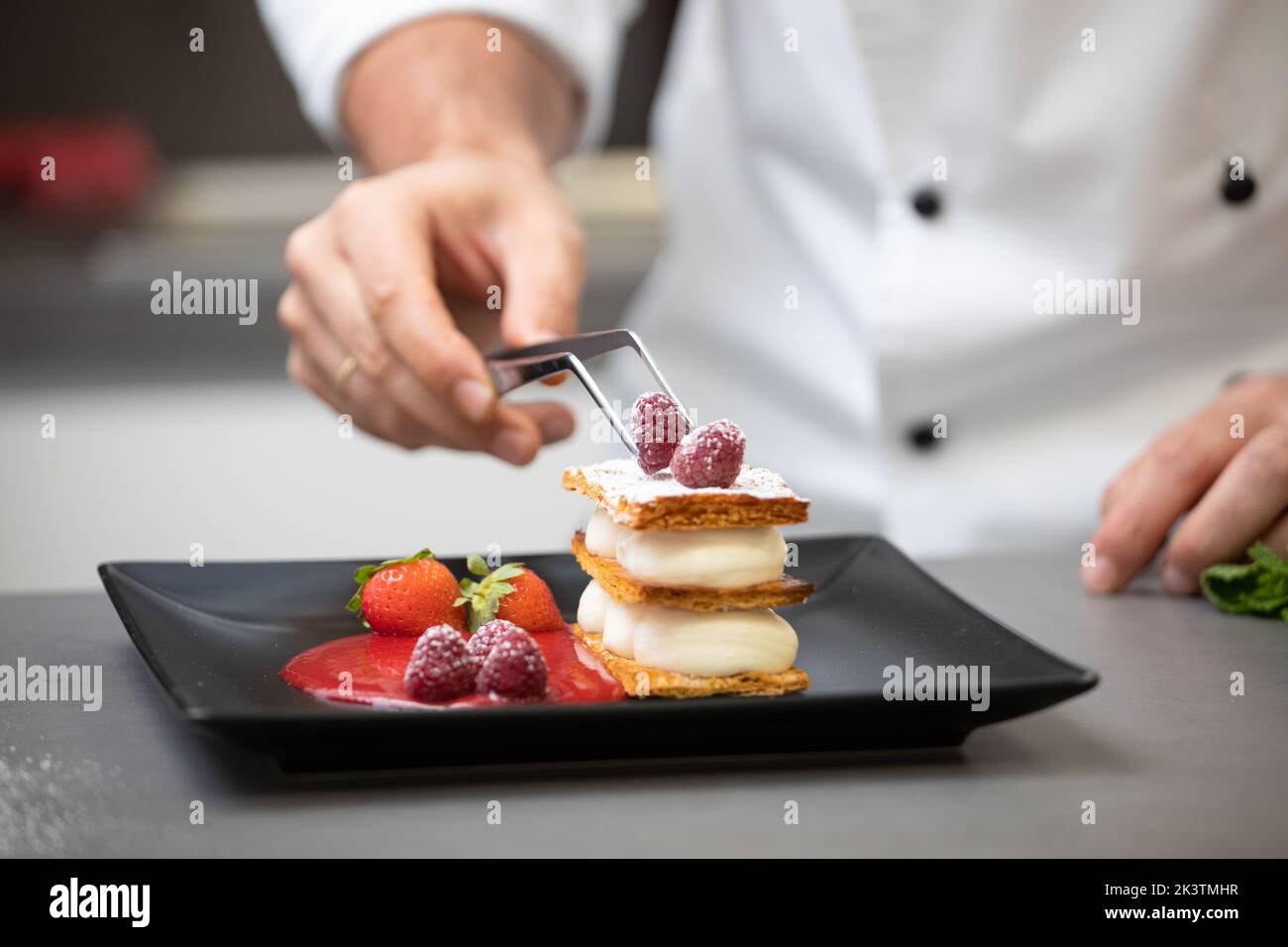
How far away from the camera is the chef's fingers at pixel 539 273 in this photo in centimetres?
160

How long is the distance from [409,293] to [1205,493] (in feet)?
2.91

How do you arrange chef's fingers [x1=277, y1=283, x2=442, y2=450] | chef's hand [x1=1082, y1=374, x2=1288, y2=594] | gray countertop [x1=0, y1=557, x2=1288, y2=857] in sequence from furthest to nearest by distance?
chef's fingers [x1=277, y1=283, x2=442, y2=450]
chef's hand [x1=1082, y1=374, x2=1288, y2=594]
gray countertop [x1=0, y1=557, x2=1288, y2=857]

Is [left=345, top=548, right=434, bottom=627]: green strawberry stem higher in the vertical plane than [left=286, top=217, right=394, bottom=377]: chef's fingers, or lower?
lower

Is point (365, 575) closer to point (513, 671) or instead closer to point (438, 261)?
point (513, 671)

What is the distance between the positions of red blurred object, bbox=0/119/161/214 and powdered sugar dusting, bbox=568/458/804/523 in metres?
3.11

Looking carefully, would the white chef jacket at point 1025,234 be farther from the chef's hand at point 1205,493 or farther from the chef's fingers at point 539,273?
the chef's fingers at point 539,273

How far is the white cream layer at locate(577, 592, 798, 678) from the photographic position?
1.17 m

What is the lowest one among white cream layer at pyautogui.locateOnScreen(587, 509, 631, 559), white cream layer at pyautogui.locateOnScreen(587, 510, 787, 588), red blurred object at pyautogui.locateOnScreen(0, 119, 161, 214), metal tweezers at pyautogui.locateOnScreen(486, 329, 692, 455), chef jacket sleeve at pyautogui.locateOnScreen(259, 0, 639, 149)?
white cream layer at pyautogui.locateOnScreen(587, 510, 787, 588)

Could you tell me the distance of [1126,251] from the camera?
70.5 inches

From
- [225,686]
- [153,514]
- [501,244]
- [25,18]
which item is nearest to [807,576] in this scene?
[501,244]

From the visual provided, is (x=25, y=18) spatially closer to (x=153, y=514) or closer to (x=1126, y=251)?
(x=153, y=514)

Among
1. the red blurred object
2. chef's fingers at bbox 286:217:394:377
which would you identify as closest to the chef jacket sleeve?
chef's fingers at bbox 286:217:394:377

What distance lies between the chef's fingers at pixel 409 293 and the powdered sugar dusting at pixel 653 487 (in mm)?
253

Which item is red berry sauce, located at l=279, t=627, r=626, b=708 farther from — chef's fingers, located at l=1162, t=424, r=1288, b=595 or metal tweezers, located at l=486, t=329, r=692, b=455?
chef's fingers, located at l=1162, t=424, r=1288, b=595
